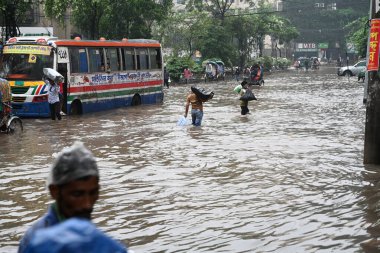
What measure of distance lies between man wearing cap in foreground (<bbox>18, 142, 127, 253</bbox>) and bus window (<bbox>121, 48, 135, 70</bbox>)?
23379 millimetres

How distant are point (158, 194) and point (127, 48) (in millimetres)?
17592

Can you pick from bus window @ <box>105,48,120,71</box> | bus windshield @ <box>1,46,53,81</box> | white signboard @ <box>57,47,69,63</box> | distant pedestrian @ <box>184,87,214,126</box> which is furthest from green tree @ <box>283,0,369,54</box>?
distant pedestrian @ <box>184,87,214,126</box>

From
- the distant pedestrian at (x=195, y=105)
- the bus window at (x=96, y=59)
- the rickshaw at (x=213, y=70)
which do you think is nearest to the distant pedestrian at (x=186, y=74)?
the rickshaw at (x=213, y=70)

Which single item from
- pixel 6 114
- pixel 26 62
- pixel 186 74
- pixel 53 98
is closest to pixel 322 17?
pixel 186 74

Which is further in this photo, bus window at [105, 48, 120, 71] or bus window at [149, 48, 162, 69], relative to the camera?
bus window at [149, 48, 162, 69]

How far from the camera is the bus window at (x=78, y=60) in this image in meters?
21.9

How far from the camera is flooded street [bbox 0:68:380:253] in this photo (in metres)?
6.84

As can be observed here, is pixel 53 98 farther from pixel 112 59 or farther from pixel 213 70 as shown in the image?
pixel 213 70

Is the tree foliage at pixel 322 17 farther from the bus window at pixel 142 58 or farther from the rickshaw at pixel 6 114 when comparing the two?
the rickshaw at pixel 6 114

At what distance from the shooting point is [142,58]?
2739cm

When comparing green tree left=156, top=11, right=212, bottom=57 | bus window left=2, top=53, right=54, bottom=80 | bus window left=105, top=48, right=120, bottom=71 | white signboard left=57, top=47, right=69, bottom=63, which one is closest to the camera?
bus window left=2, top=53, right=54, bottom=80

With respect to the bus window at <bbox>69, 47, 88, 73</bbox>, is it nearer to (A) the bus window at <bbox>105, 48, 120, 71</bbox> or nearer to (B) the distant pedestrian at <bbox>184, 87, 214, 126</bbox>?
(A) the bus window at <bbox>105, 48, 120, 71</bbox>

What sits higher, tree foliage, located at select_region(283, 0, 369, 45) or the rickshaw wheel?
tree foliage, located at select_region(283, 0, 369, 45)

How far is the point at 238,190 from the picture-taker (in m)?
9.09
